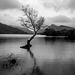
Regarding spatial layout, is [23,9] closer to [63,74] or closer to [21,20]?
[21,20]

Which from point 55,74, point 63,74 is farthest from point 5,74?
point 63,74

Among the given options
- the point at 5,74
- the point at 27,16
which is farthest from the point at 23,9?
Answer: the point at 5,74

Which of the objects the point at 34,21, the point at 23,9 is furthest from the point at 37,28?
the point at 23,9

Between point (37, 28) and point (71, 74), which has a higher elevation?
point (37, 28)

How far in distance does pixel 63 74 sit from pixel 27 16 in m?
37.8

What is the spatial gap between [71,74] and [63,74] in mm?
1065

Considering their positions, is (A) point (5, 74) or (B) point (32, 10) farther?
(B) point (32, 10)

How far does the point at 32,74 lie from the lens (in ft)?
42.0

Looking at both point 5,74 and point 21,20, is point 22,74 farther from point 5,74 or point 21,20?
point 21,20

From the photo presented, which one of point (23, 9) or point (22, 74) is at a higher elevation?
point (23, 9)

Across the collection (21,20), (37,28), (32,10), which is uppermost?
(32,10)

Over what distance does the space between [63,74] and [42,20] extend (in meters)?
37.3

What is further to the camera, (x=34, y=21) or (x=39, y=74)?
(x=34, y=21)

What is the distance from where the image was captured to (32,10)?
152 feet
